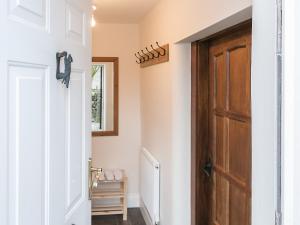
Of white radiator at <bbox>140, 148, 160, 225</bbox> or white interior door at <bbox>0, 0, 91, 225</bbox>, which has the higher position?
white interior door at <bbox>0, 0, 91, 225</bbox>

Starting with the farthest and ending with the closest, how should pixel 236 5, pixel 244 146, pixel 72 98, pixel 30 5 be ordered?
1. pixel 244 146
2. pixel 236 5
3. pixel 72 98
4. pixel 30 5

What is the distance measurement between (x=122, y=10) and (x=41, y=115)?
10.4 feet

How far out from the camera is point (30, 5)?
1.06 meters

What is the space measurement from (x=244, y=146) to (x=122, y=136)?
10.2 ft

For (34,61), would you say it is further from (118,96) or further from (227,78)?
(118,96)

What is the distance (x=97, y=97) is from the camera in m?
4.96

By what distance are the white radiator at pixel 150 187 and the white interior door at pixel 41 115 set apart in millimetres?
2004

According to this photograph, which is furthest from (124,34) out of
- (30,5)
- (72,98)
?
(30,5)

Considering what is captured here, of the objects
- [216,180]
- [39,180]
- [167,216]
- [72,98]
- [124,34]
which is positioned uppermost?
[124,34]

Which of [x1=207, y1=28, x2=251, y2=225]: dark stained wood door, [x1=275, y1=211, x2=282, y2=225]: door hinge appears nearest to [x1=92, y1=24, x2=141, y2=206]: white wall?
[x1=207, y1=28, x2=251, y2=225]: dark stained wood door

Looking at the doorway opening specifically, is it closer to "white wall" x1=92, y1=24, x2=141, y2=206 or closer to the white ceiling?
the white ceiling

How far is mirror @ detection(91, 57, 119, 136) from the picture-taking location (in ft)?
16.3

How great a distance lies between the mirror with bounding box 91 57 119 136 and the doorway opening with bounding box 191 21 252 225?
230 centimetres
